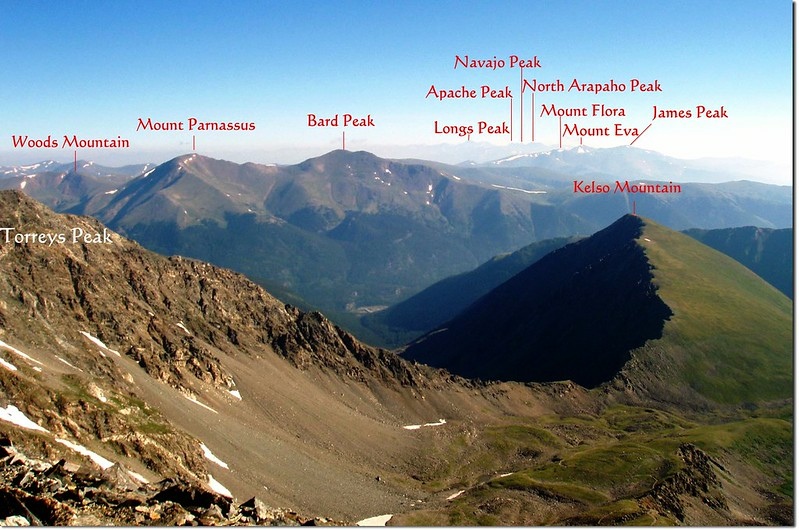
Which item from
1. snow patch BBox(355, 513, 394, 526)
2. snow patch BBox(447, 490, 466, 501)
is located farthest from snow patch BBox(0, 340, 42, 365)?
snow patch BBox(447, 490, 466, 501)

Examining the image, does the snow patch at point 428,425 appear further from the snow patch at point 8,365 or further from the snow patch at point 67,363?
the snow patch at point 8,365

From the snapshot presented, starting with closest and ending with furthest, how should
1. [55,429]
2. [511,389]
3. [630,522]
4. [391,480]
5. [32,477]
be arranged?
1. [32,477]
2. [55,429]
3. [630,522]
4. [391,480]
5. [511,389]

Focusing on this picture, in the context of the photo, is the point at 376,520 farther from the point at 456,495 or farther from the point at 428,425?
the point at 428,425

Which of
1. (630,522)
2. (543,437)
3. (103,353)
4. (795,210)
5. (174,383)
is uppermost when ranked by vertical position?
(795,210)

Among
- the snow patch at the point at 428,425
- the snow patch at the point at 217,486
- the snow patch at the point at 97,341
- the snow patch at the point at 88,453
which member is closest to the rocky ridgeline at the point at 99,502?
the snow patch at the point at 88,453

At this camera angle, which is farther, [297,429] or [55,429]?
[297,429]

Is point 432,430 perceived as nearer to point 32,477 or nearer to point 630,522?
point 630,522

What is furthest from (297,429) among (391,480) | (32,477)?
(32,477)
